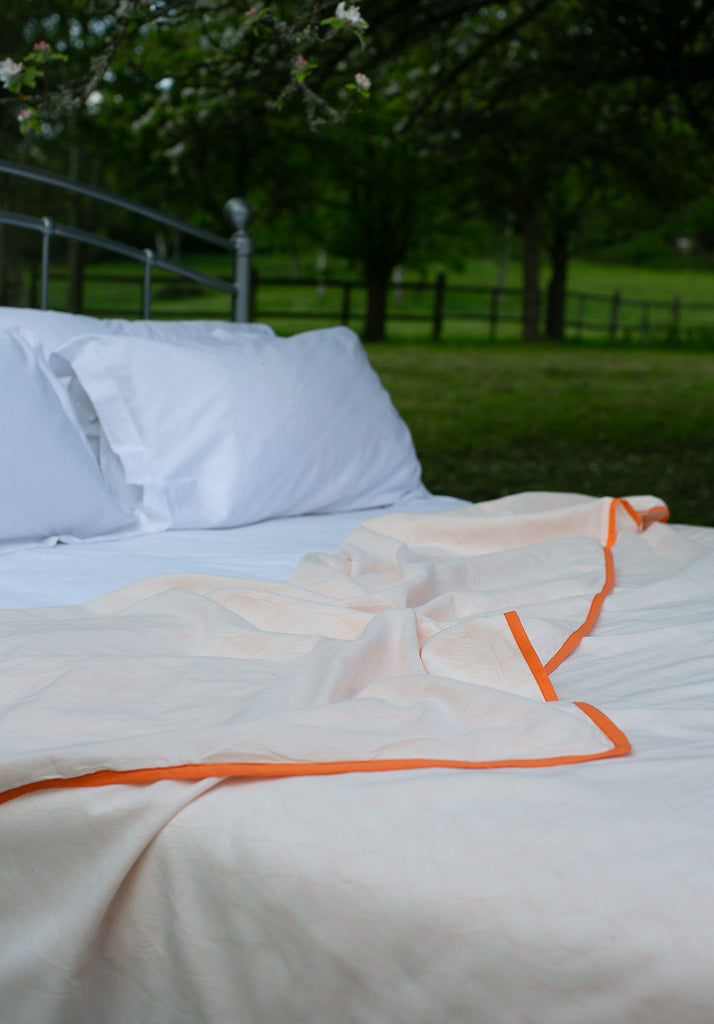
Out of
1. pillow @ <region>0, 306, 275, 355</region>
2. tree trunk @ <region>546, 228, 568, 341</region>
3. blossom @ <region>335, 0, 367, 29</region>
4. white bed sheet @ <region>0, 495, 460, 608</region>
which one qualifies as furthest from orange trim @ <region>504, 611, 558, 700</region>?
tree trunk @ <region>546, 228, 568, 341</region>

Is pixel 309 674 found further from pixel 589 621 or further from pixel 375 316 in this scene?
pixel 375 316

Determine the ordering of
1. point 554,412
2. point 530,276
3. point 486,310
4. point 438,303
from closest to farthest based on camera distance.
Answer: point 554,412 < point 438,303 < point 530,276 < point 486,310

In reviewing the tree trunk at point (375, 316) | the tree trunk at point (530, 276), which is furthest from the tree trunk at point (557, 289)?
the tree trunk at point (375, 316)

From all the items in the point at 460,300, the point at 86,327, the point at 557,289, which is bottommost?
the point at 86,327

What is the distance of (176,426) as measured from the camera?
204cm

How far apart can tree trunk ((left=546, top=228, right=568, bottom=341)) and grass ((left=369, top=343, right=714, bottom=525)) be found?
9.41ft

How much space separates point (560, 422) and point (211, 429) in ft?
16.4

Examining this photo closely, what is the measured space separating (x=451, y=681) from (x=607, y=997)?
14.4 inches

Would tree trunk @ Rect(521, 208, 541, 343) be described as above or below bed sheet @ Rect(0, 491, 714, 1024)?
above

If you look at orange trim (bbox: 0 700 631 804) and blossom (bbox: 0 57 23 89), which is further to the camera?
blossom (bbox: 0 57 23 89)

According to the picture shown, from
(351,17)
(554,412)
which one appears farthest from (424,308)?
(351,17)

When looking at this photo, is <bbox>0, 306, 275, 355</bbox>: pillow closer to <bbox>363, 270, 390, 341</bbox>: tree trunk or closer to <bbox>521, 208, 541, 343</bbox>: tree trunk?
<bbox>363, 270, 390, 341</bbox>: tree trunk

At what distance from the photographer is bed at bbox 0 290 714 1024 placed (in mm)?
739

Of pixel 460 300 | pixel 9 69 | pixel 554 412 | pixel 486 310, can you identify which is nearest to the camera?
pixel 9 69
